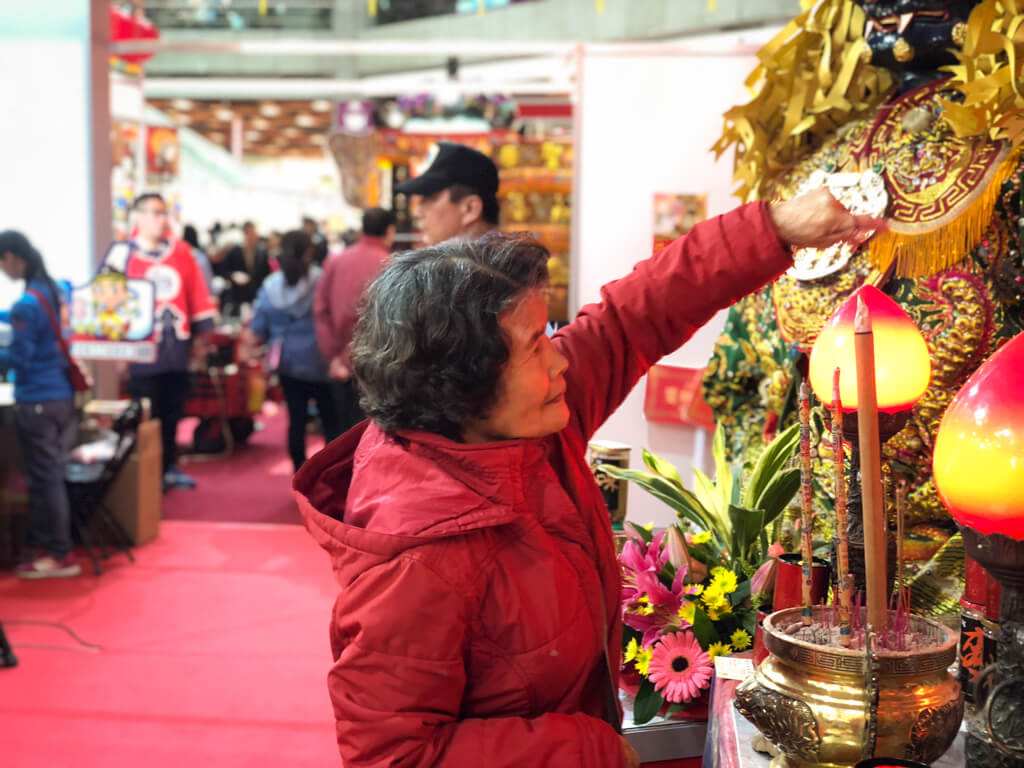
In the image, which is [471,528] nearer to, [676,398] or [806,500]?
[806,500]

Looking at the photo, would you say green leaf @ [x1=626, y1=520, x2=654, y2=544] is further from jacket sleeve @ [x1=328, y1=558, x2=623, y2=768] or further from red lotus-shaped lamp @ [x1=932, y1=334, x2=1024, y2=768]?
red lotus-shaped lamp @ [x1=932, y1=334, x2=1024, y2=768]

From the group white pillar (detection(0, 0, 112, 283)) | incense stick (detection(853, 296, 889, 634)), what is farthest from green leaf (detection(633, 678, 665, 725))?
white pillar (detection(0, 0, 112, 283))

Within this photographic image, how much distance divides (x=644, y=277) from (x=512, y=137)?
4.91 m

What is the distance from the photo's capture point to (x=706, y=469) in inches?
137

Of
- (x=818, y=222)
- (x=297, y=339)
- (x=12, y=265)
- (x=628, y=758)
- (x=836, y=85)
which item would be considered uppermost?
(x=836, y=85)

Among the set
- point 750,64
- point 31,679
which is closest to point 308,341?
point 31,679

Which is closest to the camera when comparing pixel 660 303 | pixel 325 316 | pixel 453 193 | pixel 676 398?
pixel 660 303

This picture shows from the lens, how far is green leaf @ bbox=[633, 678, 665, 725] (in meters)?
1.67

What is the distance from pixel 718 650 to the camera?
167 centimetres

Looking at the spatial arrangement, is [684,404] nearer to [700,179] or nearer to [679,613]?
[700,179]

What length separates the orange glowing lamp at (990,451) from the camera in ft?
3.08

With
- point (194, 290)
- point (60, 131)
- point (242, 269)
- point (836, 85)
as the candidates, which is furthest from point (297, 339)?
point (242, 269)

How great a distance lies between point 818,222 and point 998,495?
23.4 inches

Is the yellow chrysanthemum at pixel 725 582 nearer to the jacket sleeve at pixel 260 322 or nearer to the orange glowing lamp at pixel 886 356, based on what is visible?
the orange glowing lamp at pixel 886 356
